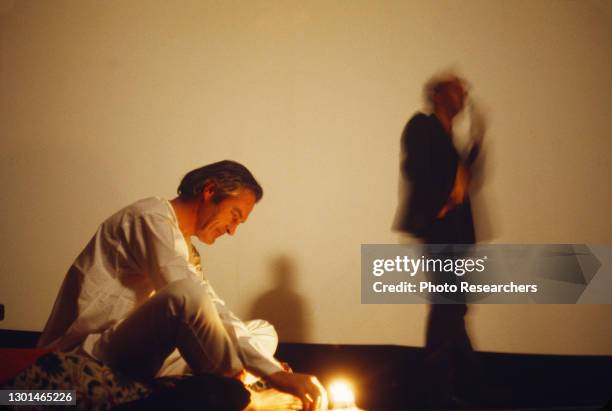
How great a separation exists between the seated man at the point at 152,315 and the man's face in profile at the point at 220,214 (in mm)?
85

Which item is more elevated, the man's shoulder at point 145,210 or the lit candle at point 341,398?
the man's shoulder at point 145,210

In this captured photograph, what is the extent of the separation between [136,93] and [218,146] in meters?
0.40

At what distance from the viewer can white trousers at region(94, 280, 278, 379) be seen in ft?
2.66

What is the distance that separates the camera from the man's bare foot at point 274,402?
36.8 inches

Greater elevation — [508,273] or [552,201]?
[552,201]

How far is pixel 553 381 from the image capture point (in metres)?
1.54

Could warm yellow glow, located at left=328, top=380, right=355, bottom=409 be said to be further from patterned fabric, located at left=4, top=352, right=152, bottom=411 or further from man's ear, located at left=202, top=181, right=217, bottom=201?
man's ear, located at left=202, top=181, right=217, bottom=201

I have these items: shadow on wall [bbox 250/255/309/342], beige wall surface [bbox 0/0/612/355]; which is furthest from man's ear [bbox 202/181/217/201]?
shadow on wall [bbox 250/255/309/342]

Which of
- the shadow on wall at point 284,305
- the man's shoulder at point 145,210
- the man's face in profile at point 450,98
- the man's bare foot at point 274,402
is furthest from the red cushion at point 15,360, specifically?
the man's face in profile at point 450,98

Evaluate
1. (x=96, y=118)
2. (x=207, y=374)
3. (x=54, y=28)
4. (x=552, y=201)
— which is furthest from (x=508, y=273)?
(x=54, y=28)

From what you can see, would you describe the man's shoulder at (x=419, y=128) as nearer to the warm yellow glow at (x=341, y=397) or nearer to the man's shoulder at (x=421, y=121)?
the man's shoulder at (x=421, y=121)

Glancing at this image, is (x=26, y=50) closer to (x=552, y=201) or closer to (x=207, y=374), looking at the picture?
(x=207, y=374)

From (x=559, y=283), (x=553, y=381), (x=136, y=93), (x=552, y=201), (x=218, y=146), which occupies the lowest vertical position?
(x=553, y=381)

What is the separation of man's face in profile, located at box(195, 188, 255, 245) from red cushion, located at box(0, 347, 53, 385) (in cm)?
53
